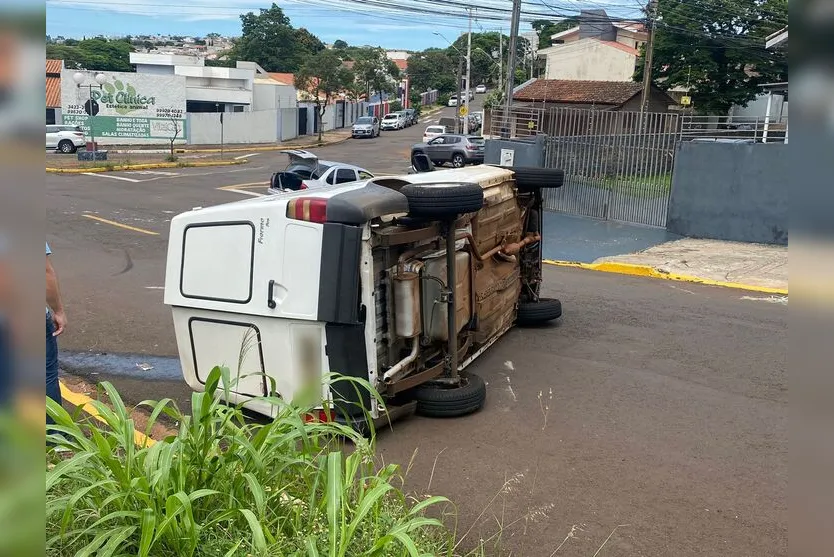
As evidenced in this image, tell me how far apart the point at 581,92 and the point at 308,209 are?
137ft

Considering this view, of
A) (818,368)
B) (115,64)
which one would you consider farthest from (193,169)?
A: (115,64)

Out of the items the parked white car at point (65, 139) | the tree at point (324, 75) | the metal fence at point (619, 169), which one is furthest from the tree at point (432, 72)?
the metal fence at point (619, 169)

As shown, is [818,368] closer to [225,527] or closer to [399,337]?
[225,527]

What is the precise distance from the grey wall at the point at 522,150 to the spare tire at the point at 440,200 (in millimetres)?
13945

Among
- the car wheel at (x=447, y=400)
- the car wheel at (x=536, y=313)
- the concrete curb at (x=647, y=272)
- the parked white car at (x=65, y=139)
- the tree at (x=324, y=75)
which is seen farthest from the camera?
the tree at (x=324, y=75)

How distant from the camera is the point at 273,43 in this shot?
10812 centimetres

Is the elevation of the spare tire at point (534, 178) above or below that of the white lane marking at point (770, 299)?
above

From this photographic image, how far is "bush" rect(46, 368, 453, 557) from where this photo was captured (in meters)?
3.04

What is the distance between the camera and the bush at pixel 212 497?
9.96 ft

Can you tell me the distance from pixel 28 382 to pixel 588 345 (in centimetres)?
780

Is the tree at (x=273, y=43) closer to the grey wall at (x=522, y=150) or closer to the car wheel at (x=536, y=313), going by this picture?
the grey wall at (x=522, y=150)

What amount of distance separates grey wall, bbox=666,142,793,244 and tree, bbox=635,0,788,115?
2000 centimetres

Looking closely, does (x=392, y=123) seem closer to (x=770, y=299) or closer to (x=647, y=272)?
(x=647, y=272)

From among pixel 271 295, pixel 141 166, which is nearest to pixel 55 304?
pixel 271 295
